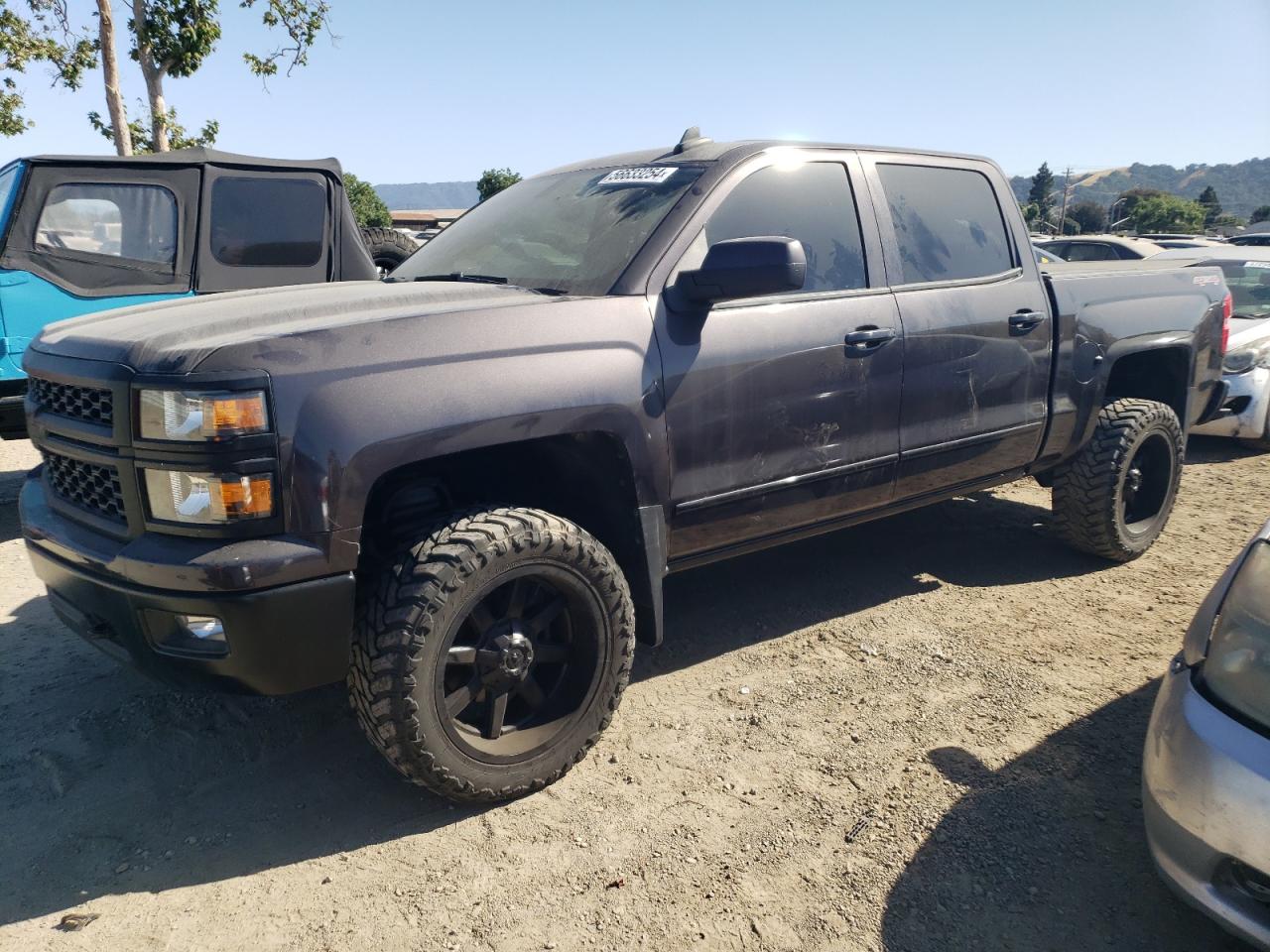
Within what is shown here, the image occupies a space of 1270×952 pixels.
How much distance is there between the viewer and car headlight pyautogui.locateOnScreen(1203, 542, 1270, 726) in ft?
6.72

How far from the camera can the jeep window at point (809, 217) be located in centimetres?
315

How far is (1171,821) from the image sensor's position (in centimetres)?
205

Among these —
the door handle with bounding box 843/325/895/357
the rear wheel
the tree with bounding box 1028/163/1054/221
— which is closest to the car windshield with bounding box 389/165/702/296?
the door handle with bounding box 843/325/895/357

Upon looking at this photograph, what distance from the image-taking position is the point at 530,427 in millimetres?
2531

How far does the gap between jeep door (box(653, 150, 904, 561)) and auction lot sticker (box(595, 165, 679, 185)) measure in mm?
254

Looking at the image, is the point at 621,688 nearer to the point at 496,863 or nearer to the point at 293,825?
the point at 496,863

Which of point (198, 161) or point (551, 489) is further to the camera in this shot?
point (198, 161)

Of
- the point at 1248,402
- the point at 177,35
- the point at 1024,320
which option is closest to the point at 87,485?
the point at 1024,320

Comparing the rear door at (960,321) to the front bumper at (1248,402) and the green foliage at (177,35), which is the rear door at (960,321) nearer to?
the front bumper at (1248,402)

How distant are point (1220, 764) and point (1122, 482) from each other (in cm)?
269

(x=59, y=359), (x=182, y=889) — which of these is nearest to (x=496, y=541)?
(x=182, y=889)

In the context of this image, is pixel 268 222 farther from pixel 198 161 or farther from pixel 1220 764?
pixel 1220 764

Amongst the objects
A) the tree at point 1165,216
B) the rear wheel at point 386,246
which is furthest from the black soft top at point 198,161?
the tree at point 1165,216

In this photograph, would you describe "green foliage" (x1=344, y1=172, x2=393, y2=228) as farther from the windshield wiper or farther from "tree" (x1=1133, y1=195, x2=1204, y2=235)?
"tree" (x1=1133, y1=195, x2=1204, y2=235)
